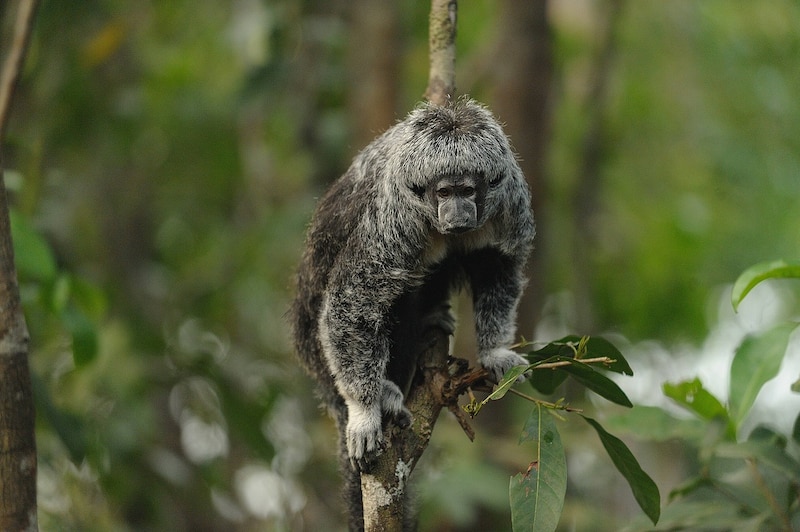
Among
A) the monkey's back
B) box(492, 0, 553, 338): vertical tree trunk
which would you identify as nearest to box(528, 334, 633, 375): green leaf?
the monkey's back

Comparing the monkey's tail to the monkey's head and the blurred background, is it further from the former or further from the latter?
the blurred background

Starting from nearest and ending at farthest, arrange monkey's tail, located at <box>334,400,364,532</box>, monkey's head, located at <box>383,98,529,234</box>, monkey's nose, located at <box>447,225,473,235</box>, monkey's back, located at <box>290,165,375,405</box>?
monkey's nose, located at <box>447,225,473,235</box>, monkey's head, located at <box>383,98,529,234</box>, monkey's back, located at <box>290,165,375,405</box>, monkey's tail, located at <box>334,400,364,532</box>

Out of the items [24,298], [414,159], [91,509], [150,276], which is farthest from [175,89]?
Answer: [414,159]

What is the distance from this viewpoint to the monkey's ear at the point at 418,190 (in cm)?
359

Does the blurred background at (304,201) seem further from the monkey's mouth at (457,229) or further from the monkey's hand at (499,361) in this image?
the monkey's mouth at (457,229)

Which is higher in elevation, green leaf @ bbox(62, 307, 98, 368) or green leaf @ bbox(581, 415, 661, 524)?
green leaf @ bbox(62, 307, 98, 368)

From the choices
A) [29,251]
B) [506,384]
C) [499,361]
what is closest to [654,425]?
[499,361]

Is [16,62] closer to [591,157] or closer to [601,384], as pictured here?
[601,384]

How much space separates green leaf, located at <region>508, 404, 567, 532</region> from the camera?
2723 millimetres

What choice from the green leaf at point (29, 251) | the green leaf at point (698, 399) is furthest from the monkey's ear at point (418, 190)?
the green leaf at point (29, 251)

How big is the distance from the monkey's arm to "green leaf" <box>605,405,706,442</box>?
0.57 meters

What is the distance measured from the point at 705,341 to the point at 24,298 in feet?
23.6

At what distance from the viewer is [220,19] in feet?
34.4

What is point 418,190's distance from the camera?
3.60m
